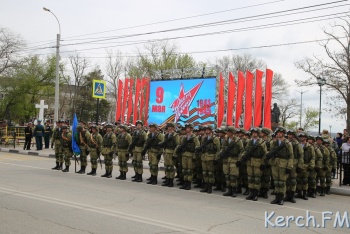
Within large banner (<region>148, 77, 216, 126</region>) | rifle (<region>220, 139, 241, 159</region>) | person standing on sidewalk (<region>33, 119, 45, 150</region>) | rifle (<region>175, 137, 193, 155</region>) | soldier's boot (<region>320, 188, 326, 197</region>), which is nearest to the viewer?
rifle (<region>220, 139, 241, 159</region>)

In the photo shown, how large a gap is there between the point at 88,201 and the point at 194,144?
3972 mm

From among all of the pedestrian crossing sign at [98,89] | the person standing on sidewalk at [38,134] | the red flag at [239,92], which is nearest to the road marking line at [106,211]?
the pedestrian crossing sign at [98,89]

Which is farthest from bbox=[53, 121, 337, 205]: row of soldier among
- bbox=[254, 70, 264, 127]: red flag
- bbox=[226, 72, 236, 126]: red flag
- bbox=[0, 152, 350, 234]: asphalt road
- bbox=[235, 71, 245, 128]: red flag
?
bbox=[235, 71, 245, 128]: red flag

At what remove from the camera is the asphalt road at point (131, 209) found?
6.64m

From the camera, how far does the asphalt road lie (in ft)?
21.8

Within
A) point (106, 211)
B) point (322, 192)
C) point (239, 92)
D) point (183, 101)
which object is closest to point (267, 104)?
point (239, 92)

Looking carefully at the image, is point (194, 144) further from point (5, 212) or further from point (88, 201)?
point (5, 212)

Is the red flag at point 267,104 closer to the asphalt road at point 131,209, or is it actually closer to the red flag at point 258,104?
the red flag at point 258,104

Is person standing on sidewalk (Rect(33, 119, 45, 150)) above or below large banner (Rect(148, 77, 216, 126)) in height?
below

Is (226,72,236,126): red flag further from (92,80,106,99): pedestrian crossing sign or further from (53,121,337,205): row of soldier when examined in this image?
(53,121,337,205): row of soldier

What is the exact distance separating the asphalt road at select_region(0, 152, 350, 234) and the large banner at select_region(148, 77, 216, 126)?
943cm

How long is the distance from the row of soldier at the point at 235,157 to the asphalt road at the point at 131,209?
48cm

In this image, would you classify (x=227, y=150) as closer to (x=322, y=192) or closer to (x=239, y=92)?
(x=322, y=192)

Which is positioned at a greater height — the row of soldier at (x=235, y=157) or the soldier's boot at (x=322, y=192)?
the row of soldier at (x=235, y=157)
